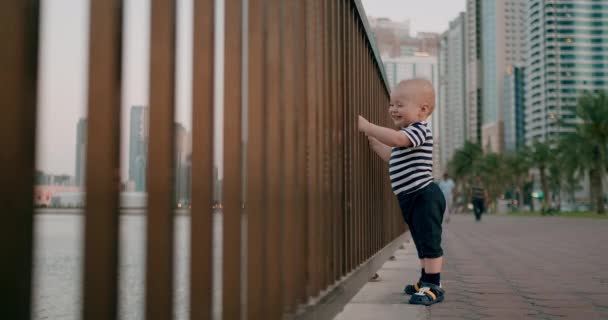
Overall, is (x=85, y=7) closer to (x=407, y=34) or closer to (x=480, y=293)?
(x=480, y=293)

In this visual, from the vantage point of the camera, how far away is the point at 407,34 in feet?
535

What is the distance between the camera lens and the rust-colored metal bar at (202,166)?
1.46m

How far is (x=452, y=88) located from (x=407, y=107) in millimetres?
170284

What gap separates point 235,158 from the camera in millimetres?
1715

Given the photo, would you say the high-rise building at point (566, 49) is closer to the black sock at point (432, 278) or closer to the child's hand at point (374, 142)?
the child's hand at point (374, 142)

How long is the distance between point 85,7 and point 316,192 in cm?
164

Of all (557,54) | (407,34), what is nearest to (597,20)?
(557,54)

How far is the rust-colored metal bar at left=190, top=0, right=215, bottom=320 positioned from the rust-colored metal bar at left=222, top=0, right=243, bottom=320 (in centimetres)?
18

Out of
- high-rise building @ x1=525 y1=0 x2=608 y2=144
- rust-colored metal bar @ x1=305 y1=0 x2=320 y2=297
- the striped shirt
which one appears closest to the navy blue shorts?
the striped shirt

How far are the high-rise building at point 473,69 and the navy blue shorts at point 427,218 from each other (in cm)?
15584

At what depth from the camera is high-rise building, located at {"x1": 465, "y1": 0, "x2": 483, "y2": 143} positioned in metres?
156

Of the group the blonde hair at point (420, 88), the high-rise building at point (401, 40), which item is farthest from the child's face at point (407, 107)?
the high-rise building at point (401, 40)

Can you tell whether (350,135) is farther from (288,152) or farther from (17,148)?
(17,148)

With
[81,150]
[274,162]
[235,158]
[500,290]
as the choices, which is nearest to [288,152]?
[274,162]
